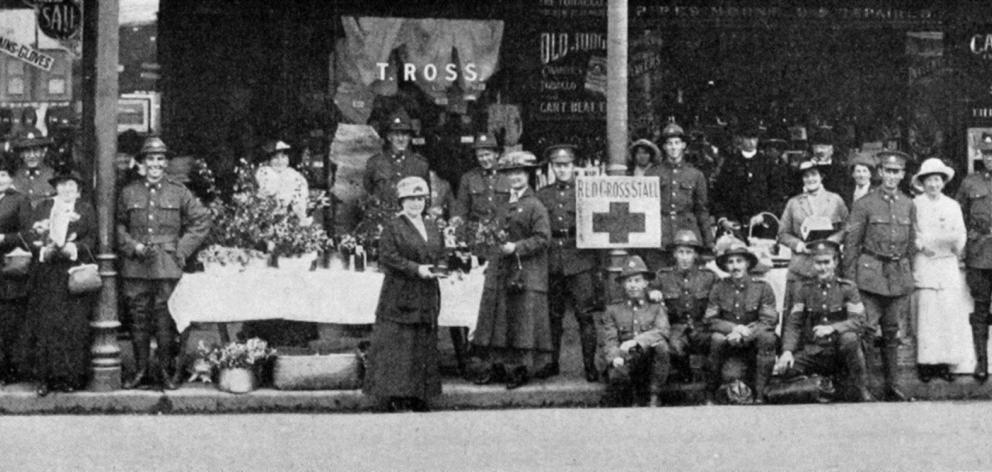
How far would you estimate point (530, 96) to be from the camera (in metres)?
14.6

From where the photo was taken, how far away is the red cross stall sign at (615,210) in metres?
12.1

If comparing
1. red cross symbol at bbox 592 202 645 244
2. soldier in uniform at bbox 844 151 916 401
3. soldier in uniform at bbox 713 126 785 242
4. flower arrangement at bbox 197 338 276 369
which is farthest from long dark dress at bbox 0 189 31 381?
soldier in uniform at bbox 844 151 916 401

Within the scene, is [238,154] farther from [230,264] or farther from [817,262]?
[817,262]

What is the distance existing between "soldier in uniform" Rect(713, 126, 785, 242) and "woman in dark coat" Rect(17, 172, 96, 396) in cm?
559

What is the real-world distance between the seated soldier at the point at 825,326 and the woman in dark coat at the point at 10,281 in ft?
18.8

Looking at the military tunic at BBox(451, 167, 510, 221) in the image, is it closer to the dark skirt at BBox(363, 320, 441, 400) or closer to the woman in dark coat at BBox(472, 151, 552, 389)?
the woman in dark coat at BBox(472, 151, 552, 389)

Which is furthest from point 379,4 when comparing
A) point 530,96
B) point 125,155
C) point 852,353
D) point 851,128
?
point 852,353

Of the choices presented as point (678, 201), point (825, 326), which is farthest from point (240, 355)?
point (825, 326)

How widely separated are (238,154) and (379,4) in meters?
1.91

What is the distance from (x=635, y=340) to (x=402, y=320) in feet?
5.67

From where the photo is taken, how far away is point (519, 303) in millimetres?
12000

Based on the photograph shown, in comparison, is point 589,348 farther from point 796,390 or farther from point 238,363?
point 238,363

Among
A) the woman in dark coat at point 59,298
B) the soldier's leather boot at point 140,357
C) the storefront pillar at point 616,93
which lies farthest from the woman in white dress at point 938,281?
the woman in dark coat at point 59,298

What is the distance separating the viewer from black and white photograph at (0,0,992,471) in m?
10.6
